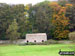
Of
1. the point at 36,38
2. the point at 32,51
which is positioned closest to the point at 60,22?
the point at 36,38

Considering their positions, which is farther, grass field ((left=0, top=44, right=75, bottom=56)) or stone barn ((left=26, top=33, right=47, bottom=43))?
stone barn ((left=26, top=33, right=47, bottom=43))

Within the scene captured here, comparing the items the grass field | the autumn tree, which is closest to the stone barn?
the autumn tree

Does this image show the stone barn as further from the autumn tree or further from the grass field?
the grass field

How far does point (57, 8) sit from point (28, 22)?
6.65 m

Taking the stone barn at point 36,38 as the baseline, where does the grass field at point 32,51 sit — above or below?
below

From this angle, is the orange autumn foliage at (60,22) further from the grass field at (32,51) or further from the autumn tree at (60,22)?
the grass field at (32,51)

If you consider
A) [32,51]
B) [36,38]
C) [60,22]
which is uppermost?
[60,22]

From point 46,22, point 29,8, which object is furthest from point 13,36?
point 29,8

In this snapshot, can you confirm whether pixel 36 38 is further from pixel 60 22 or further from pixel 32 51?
pixel 32 51

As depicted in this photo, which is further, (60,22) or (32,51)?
(60,22)

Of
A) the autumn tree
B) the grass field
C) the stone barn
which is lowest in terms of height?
the grass field

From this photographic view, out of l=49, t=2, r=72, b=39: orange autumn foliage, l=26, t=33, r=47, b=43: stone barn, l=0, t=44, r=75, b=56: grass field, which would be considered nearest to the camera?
l=0, t=44, r=75, b=56: grass field

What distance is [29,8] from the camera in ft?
104

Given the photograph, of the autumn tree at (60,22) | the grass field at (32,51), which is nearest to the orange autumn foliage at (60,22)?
the autumn tree at (60,22)
